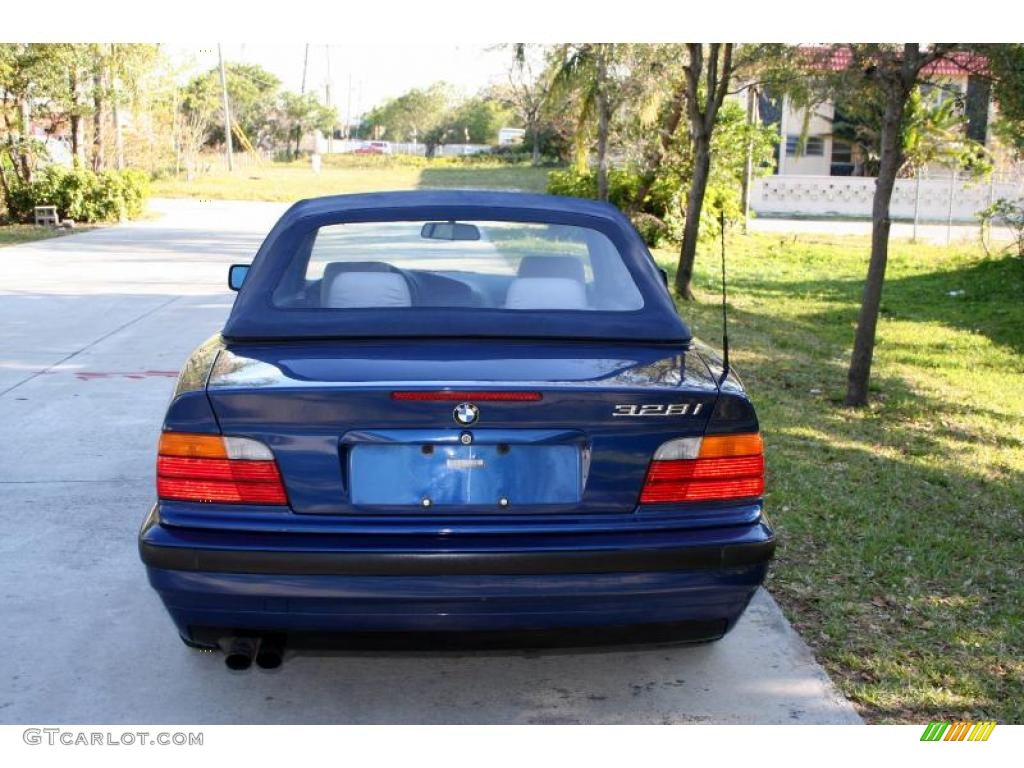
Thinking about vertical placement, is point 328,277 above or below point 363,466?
above

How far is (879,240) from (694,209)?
5977 millimetres

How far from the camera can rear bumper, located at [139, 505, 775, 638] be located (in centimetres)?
311

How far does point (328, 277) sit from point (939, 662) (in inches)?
99.3

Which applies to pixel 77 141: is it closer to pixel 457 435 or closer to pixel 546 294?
pixel 546 294

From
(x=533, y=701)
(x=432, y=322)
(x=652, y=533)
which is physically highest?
(x=432, y=322)

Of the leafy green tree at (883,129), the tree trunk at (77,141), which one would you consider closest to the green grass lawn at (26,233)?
the tree trunk at (77,141)

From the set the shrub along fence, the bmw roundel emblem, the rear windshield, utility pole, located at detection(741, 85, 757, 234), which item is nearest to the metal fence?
utility pole, located at detection(741, 85, 757, 234)

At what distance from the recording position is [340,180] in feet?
167

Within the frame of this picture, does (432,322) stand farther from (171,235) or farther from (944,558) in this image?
(171,235)

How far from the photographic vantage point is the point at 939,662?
3990mm

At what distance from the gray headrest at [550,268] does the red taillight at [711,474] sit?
119 cm

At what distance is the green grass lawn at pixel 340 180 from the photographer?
127 feet

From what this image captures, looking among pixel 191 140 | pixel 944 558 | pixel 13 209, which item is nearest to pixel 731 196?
pixel 13 209
